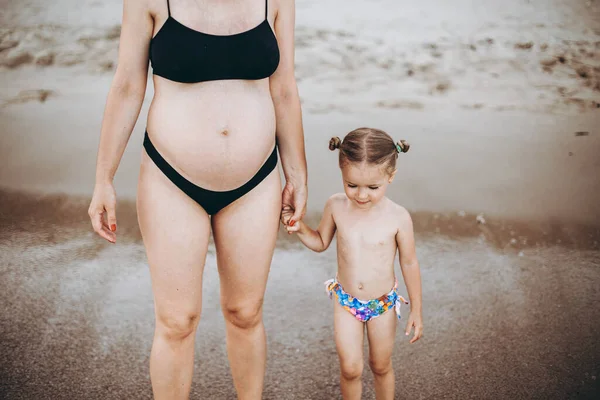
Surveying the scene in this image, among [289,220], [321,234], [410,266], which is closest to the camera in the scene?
[289,220]

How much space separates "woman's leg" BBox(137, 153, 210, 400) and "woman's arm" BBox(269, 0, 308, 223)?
42 cm

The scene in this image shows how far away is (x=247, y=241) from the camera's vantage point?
87.0 inches

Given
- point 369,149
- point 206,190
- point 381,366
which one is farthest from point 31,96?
point 381,366

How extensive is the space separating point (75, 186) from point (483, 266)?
330 cm

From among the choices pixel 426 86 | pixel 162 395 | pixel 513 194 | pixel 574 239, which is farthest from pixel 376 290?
pixel 426 86

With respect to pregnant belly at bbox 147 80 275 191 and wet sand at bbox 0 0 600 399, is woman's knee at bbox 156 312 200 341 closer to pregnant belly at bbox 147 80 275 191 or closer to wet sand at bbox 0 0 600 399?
pregnant belly at bbox 147 80 275 191

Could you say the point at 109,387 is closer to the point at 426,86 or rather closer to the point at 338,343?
the point at 338,343

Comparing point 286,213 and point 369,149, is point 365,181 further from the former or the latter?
point 286,213

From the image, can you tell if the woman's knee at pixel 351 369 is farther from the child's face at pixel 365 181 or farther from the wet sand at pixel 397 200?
the child's face at pixel 365 181

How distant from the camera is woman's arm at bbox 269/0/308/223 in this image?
2.21 m

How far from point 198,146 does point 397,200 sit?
3102 millimetres

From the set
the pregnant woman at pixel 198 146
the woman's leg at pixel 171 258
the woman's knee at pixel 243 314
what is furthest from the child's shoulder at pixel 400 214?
the woman's leg at pixel 171 258

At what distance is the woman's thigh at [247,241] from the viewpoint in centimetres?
219

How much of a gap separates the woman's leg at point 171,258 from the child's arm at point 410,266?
85 centimetres
